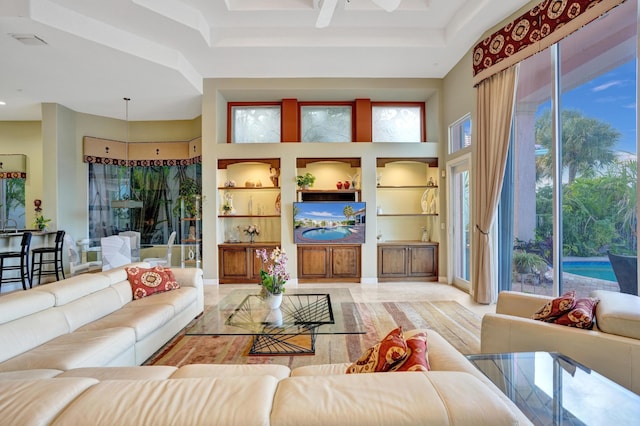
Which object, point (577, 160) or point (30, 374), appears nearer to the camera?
point (30, 374)

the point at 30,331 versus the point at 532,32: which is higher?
the point at 532,32

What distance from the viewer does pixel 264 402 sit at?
3.17 ft

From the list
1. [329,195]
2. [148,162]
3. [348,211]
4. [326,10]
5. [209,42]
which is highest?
[209,42]

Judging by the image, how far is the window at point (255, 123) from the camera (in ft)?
21.1

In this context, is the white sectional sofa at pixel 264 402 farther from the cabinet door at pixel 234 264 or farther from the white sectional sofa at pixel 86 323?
the cabinet door at pixel 234 264

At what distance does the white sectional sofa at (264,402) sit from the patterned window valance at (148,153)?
22.5ft

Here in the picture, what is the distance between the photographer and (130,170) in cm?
773

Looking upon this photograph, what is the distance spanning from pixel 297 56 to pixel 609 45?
396 cm

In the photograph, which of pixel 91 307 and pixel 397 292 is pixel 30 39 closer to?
pixel 91 307

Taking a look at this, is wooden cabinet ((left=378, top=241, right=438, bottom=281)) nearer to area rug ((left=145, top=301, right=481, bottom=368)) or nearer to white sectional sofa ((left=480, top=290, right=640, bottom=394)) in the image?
area rug ((left=145, top=301, right=481, bottom=368))

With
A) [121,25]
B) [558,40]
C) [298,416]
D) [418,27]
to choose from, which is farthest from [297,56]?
[298,416]

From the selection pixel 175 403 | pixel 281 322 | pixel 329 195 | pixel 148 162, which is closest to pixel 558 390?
pixel 175 403

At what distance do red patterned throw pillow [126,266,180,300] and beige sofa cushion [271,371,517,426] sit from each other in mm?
3122

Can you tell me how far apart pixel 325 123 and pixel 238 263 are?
3339mm
